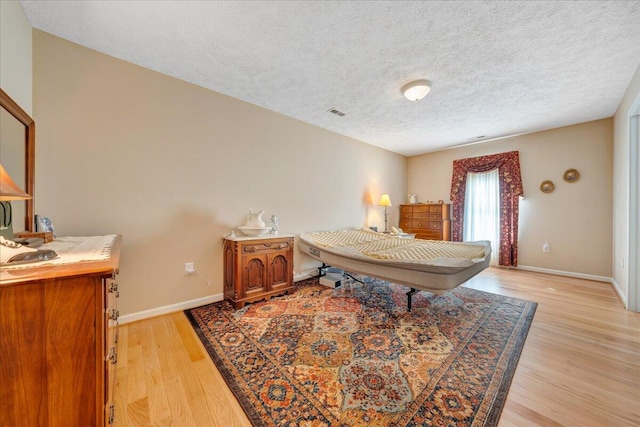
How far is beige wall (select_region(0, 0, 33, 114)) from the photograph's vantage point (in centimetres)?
140

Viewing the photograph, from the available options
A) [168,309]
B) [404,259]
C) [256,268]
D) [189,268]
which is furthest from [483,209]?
[168,309]

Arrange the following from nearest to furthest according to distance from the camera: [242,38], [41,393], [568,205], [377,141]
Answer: [41,393]
[242,38]
[568,205]
[377,141]

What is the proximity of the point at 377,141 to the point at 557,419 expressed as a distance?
419 centimetres

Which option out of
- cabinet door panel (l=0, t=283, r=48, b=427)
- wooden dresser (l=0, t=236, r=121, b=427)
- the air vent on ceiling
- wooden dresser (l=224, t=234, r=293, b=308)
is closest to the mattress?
wooden dresser (l=224, t=234, r=293, b=308)

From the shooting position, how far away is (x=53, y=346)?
0.77 m

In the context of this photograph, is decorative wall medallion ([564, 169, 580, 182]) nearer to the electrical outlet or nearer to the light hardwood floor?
the light hardwood floor

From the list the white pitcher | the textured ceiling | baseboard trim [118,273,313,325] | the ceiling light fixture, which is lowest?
baseboard trim [118,273,313,325]

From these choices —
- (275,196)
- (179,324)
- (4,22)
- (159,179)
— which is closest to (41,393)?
(179,324)

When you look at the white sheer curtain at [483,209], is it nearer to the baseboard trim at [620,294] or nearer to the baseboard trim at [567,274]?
the baseboard trim at [567,274]

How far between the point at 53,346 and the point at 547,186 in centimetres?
573

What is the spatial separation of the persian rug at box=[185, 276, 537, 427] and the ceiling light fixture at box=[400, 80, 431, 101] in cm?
229

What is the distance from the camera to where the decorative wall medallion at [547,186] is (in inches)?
152

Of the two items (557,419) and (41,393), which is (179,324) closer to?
(41,393)

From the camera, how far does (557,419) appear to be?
1.19 m
